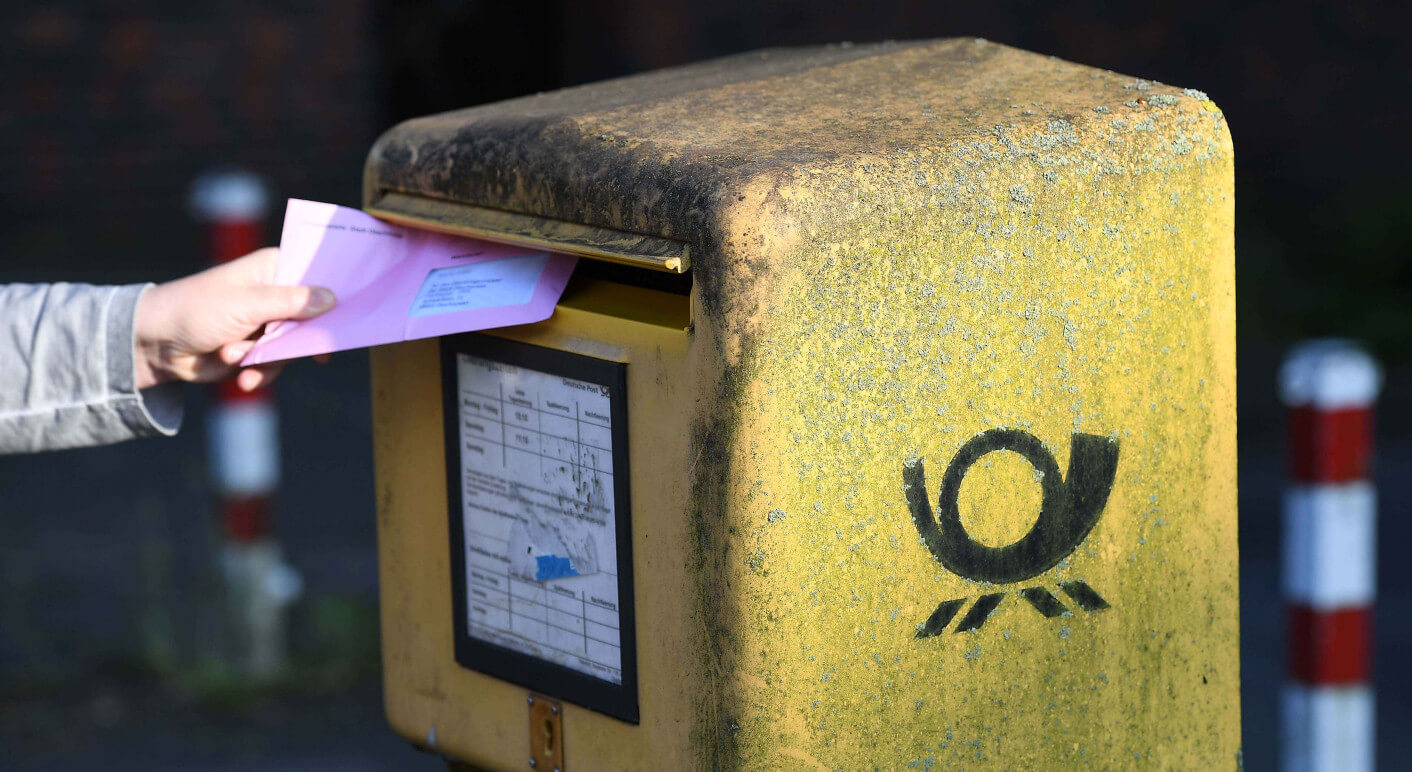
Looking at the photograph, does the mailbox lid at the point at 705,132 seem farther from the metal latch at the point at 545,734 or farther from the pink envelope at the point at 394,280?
the metal latch at the point at 545,734

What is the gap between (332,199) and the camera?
264 inches

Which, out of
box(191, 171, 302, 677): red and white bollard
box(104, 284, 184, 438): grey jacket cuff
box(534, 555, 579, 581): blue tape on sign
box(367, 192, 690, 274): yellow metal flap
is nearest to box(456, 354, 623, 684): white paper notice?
box(534, 555, 579, 581): blue tape on sign

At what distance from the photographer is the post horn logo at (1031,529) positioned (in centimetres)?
143

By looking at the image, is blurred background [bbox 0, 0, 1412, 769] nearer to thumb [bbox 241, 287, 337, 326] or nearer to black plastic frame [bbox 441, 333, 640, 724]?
black plastic frame [bbox 441, 333, 640, 724]

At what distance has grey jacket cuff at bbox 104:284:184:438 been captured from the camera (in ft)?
5.77

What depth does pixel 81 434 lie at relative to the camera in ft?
5.95

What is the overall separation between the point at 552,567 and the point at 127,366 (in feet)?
1.72

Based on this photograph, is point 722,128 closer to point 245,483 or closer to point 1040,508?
point 1040,508

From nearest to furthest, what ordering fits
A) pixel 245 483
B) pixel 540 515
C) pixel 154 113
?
pixel 540 515, pixel 245 483, pixel 154 113

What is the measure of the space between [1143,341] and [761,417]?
39cm

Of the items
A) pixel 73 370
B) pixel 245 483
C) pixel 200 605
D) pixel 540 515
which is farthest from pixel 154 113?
pixel 540 515

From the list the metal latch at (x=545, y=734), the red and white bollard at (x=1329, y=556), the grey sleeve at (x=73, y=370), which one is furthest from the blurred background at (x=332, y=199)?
the metal latch at (x=545, y=734)

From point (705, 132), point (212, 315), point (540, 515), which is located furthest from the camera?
point (212, 315)

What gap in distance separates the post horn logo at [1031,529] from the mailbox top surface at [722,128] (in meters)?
0.26
